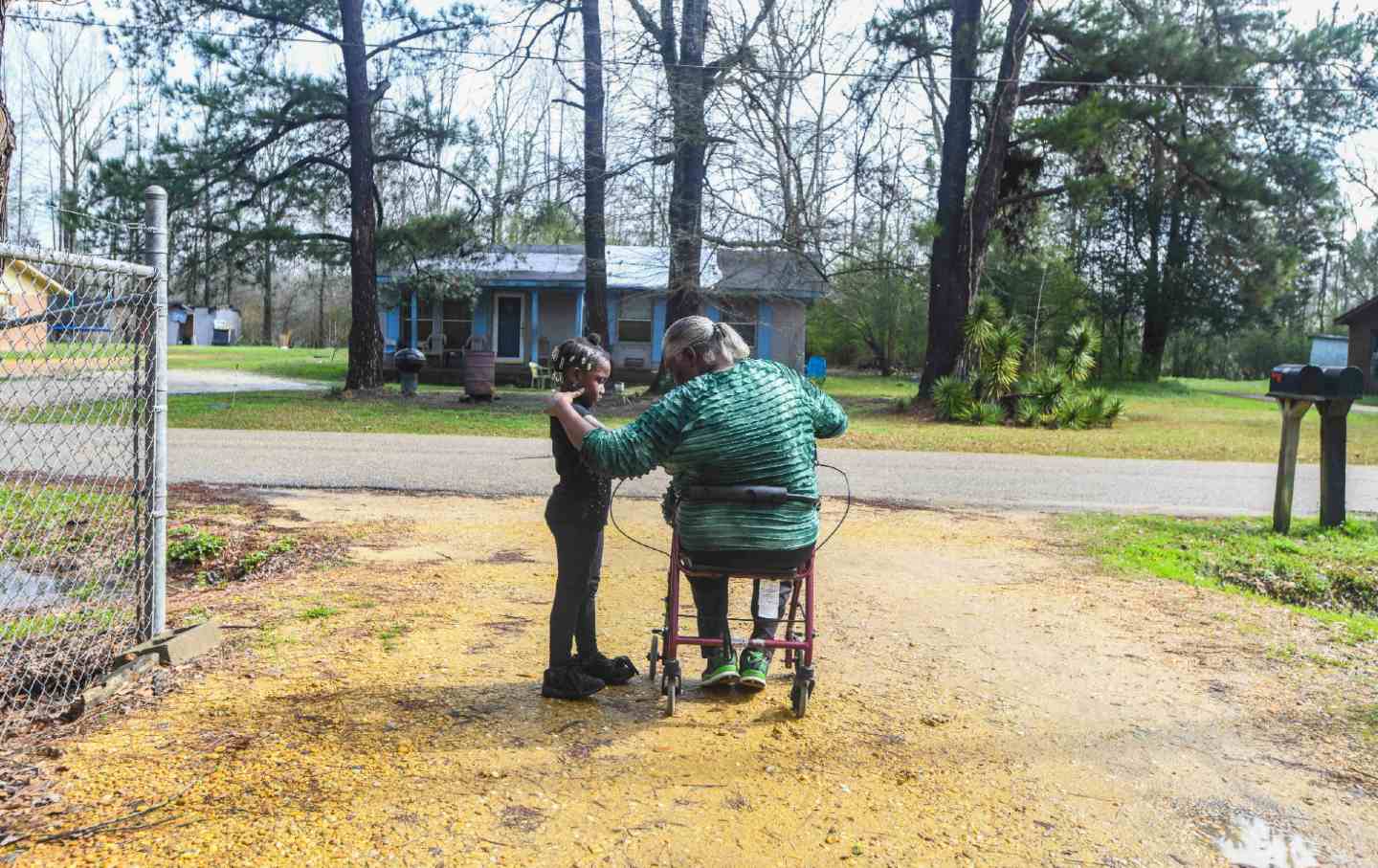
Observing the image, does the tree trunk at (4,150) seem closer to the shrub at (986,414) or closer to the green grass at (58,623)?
the green grass at (58,623)

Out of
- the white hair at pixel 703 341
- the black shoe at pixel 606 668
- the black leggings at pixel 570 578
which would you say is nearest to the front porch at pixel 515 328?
the black shoe at pixel 606 668

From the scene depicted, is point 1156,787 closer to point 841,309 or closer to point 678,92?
point 678,92

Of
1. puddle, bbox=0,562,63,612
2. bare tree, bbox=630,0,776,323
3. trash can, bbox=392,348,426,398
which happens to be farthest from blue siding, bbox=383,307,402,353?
puddle, bbox=0,562,63,612

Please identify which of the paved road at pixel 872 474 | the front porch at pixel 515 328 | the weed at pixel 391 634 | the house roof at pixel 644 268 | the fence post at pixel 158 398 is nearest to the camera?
the fence post at pixel 158 398

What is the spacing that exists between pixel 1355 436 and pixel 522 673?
19989 mm

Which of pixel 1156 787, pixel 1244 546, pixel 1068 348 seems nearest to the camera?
pixel 1156 787

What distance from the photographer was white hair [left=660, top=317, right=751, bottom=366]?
4.13m

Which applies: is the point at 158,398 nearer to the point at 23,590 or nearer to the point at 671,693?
the point at 671,693

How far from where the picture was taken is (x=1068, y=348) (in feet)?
74.1

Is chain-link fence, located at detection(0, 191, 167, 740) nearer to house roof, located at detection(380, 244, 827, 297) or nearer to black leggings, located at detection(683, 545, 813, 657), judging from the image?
black leggings, located at detection(683, 545, 813, 657)

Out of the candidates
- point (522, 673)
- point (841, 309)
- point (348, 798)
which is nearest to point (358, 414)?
point (522, 673)

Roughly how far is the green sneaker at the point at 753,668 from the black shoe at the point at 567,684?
0.58 m

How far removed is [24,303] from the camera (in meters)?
4.27

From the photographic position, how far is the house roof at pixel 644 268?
23.2 m
